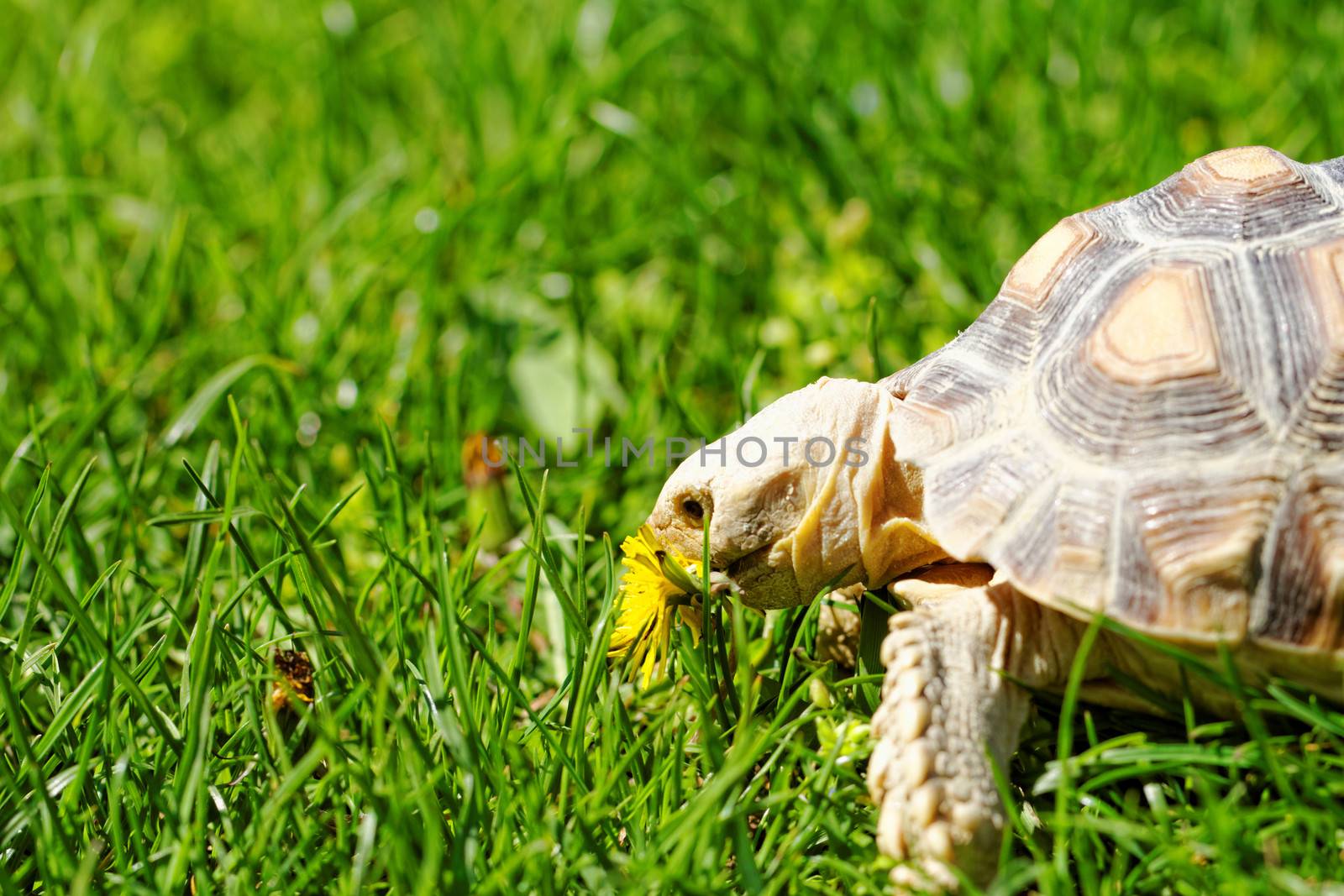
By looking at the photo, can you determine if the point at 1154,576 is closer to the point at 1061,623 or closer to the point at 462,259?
the point at 1061,623

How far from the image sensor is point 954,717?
1883mm

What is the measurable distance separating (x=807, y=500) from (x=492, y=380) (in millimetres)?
1568

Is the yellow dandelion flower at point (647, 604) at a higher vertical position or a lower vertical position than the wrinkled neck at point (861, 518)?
lower

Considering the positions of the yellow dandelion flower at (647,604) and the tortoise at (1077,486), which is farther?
the yellow dandelion flower at (647,604)

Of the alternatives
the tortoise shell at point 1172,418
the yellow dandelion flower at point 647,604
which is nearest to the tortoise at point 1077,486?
the tortoise shell at point 1172,418

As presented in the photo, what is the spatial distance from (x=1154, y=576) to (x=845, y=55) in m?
3.28

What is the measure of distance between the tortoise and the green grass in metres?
0.14

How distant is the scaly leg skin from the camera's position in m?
1.79

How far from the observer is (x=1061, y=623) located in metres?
2.02

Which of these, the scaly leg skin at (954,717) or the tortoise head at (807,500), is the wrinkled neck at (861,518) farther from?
the scaly leg skin at (954,717)

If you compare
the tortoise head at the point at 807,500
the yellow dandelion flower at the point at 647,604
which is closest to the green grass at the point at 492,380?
the yellow dandelion flower at the point at 647,604

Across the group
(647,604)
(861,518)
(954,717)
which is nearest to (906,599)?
(861,518)

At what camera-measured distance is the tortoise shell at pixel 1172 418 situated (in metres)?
1.84

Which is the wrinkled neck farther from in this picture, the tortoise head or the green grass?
the green grass
